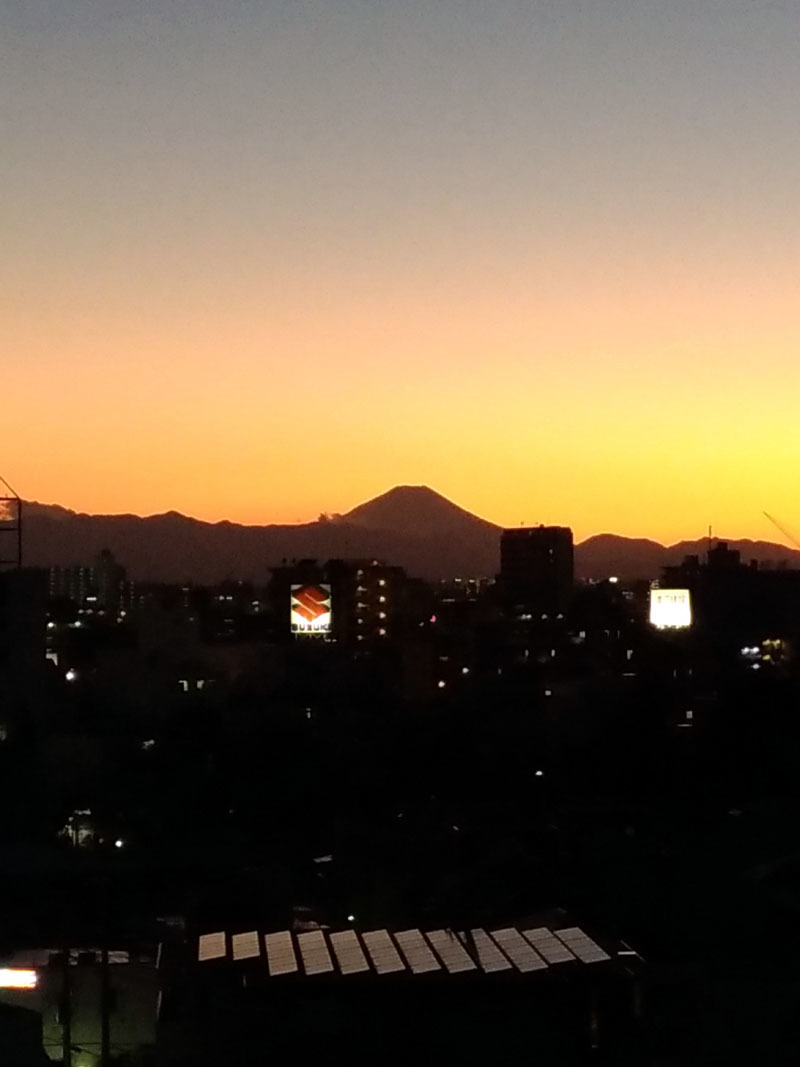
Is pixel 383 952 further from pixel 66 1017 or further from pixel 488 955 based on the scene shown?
pixel 66 1017

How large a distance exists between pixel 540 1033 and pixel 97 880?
20.8 ft

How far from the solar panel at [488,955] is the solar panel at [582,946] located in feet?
0.88

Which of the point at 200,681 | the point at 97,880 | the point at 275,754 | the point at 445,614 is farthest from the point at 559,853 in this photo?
the point at 445,614

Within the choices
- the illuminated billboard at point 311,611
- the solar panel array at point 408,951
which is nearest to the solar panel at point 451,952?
the solar panel array at point 408,951

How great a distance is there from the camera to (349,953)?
5.22m

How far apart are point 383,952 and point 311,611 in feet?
118

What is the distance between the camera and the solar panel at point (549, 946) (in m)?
5.02

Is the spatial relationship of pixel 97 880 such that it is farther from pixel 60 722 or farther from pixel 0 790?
pixel 60 722

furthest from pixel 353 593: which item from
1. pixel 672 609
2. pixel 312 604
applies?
pixel 672 609

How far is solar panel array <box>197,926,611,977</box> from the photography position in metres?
4.98

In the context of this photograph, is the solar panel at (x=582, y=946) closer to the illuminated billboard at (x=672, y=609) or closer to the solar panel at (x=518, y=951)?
the solar panel at (x=518, y=951)

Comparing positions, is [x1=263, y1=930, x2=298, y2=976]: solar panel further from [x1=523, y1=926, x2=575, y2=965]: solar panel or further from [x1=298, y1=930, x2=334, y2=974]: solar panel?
[x1=523, y1=926, x2=575, y2=965]: solar panel

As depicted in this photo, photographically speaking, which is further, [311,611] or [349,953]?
[311,611]

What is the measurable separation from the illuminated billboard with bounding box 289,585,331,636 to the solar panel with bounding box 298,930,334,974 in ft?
116
